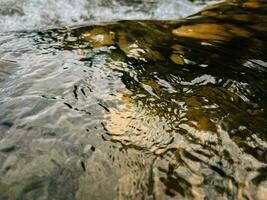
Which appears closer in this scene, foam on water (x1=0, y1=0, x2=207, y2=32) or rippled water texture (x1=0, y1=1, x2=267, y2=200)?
rippled water texture (x1=0, y1=1, x2=267, y2=200)

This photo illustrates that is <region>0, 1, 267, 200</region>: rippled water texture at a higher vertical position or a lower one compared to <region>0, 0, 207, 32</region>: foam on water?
higher

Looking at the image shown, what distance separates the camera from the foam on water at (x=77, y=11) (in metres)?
5.27

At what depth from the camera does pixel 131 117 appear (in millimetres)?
3068

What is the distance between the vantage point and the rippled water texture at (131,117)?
2.50 metres

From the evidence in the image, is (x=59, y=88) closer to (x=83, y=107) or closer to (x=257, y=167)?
(x=83, y=107)

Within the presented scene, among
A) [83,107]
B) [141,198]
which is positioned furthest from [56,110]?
[141,198]

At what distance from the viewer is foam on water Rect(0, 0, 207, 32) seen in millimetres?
5274

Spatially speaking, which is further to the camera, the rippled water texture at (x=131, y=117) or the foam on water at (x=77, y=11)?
the foam on water at (x=77, y=11)

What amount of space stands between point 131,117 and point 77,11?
10.4 feet

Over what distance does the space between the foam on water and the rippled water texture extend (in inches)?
27.9

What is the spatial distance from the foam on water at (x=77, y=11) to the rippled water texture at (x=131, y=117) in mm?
710

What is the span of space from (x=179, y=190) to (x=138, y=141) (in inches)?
20.6

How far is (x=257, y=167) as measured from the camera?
2.69 m

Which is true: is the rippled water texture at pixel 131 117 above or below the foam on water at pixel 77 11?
above
